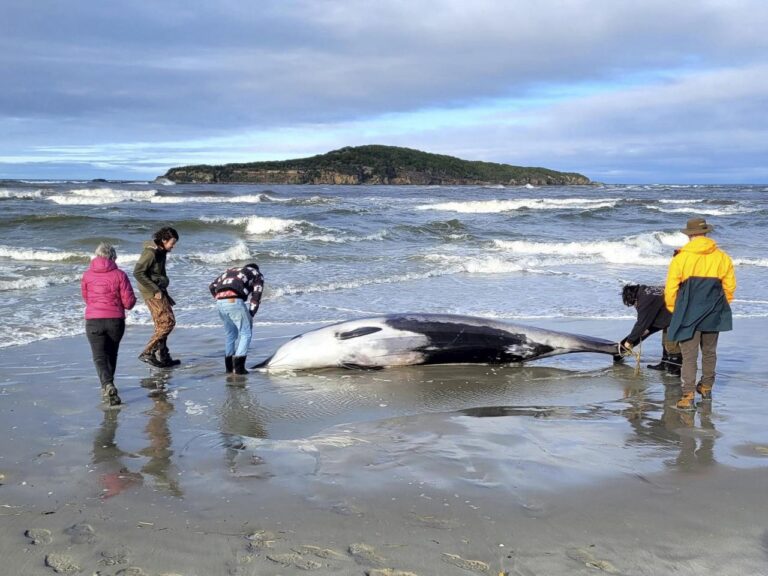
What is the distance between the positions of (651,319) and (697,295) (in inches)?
64.1

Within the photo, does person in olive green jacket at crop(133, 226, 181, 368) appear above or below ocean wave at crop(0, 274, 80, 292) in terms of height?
above

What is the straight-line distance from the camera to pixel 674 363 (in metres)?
8.77

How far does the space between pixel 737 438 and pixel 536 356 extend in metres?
3.23

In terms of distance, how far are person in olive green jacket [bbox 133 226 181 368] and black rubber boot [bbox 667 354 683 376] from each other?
6115 millimetres

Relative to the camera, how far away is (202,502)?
459 centimetres

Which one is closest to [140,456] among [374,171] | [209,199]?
[209,199]

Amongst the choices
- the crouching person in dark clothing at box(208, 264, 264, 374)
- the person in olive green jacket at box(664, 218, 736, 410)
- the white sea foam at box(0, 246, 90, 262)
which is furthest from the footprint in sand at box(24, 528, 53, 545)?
the white sea foam at box(0, 246, 90, 262)

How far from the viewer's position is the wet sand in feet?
12.9

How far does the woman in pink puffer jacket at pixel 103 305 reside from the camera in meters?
7.12

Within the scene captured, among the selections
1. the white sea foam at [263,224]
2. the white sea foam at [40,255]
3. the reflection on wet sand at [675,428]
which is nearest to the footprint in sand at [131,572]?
the reflection on wet sand at [675,428]

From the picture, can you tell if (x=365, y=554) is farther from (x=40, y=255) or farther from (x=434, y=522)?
(x=40, y=255)

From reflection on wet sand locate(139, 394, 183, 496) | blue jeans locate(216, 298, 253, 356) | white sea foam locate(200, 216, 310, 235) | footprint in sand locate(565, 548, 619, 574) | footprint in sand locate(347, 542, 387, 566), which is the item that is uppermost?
white sea foam locate(200, 216, 310, 235)

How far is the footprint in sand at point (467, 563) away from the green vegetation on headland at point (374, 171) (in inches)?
4457

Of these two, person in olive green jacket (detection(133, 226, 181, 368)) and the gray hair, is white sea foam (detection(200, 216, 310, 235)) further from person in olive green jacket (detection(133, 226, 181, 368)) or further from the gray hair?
the gray hair
